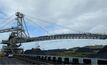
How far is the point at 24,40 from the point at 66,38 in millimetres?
23414

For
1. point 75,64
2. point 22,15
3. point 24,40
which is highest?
point 22,15

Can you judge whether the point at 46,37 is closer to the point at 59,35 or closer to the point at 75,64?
the point at 59,35

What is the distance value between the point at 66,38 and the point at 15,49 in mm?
28909

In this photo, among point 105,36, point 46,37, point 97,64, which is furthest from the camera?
point 46,37

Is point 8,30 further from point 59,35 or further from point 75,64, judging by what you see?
point 75,64

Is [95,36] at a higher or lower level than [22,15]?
lower

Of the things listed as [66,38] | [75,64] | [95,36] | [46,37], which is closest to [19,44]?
[46,37]

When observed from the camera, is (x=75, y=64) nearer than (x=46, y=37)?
Yes

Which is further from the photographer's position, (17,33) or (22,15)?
(22,15)

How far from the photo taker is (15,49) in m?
151

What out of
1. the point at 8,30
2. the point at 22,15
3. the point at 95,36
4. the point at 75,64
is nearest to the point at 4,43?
the point at 8,30

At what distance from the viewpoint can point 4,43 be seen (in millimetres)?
157875

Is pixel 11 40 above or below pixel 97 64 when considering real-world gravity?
above

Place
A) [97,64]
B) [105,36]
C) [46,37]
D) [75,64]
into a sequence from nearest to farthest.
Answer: [97,64] → [75,64] → [105,36] → [46,37]
